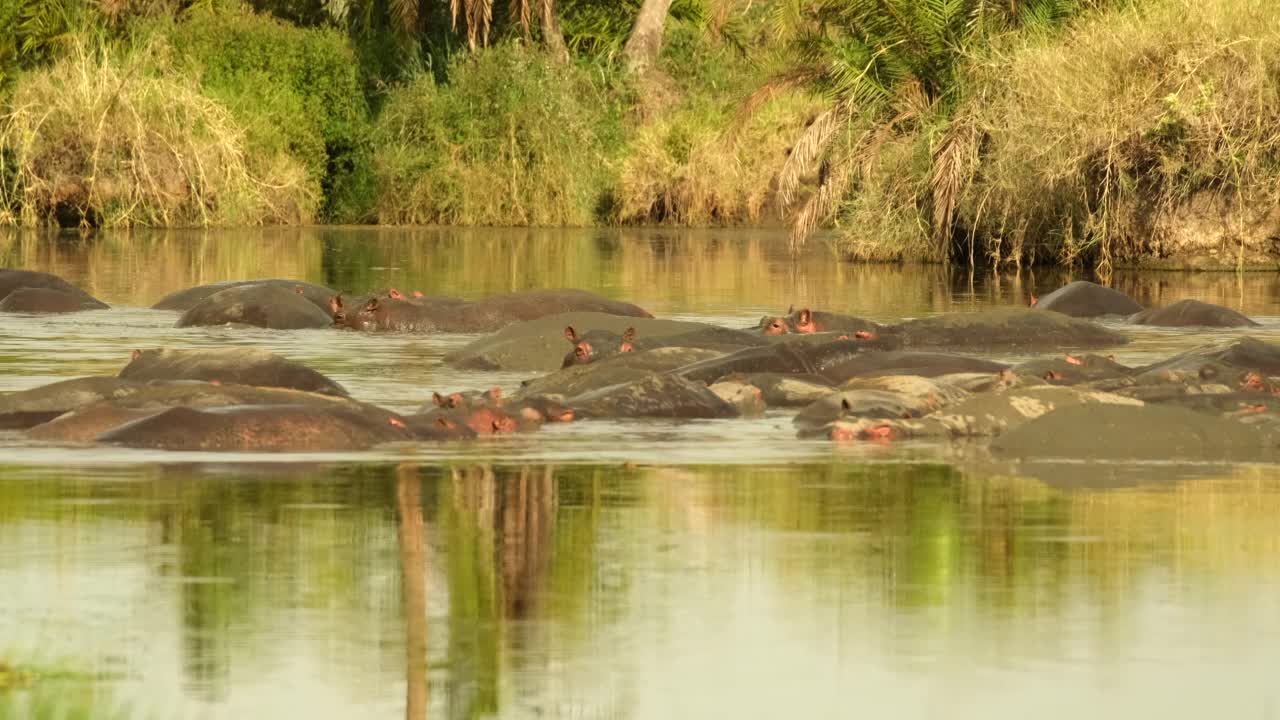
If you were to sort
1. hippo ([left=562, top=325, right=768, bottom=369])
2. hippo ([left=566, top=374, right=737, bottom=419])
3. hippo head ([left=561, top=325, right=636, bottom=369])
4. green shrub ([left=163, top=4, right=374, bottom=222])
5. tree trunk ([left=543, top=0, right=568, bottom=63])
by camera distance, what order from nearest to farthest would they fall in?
hippo ([left=566, top=374, right=737, bottom=419]) < hippo head ([left=561, top=325, right=636, bottom=369]) < hippo ([left=562, top=325, right=768, bottom=369]) < green shrub ([left=163, top=4, right=374, bottom=222]) < tree trunk ([left=543, top=0, right=568, bottom=63])

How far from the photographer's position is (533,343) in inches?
592

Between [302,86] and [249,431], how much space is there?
40.5 meters

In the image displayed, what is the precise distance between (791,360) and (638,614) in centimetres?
714

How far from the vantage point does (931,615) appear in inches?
244

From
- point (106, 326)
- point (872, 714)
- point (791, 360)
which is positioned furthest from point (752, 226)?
point (872, 714)

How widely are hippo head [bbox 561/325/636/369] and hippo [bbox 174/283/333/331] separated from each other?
4.97 m

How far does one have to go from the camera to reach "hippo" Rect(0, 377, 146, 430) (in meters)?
10.8

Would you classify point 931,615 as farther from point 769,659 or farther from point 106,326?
point 106,326

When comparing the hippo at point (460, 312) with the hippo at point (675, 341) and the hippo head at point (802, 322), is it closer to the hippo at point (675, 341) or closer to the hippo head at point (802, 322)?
the hippo head at point (802, 322)

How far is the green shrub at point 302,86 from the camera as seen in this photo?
48.1 meters

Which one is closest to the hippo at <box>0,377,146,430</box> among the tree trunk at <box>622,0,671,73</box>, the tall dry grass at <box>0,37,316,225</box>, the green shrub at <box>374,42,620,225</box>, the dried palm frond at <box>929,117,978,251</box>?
the dried palm frond at <box>929,117,978,251</box>

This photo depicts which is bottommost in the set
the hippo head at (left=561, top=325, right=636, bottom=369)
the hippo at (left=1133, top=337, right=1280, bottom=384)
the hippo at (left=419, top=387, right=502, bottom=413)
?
the hippo at (left=419, top=387, right=502, bottom=413)

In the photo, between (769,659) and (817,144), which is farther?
(817,144)

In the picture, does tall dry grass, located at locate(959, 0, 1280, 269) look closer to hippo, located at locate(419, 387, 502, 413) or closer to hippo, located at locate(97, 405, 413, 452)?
hippo, located at locate(419, 387, 502, 413)
